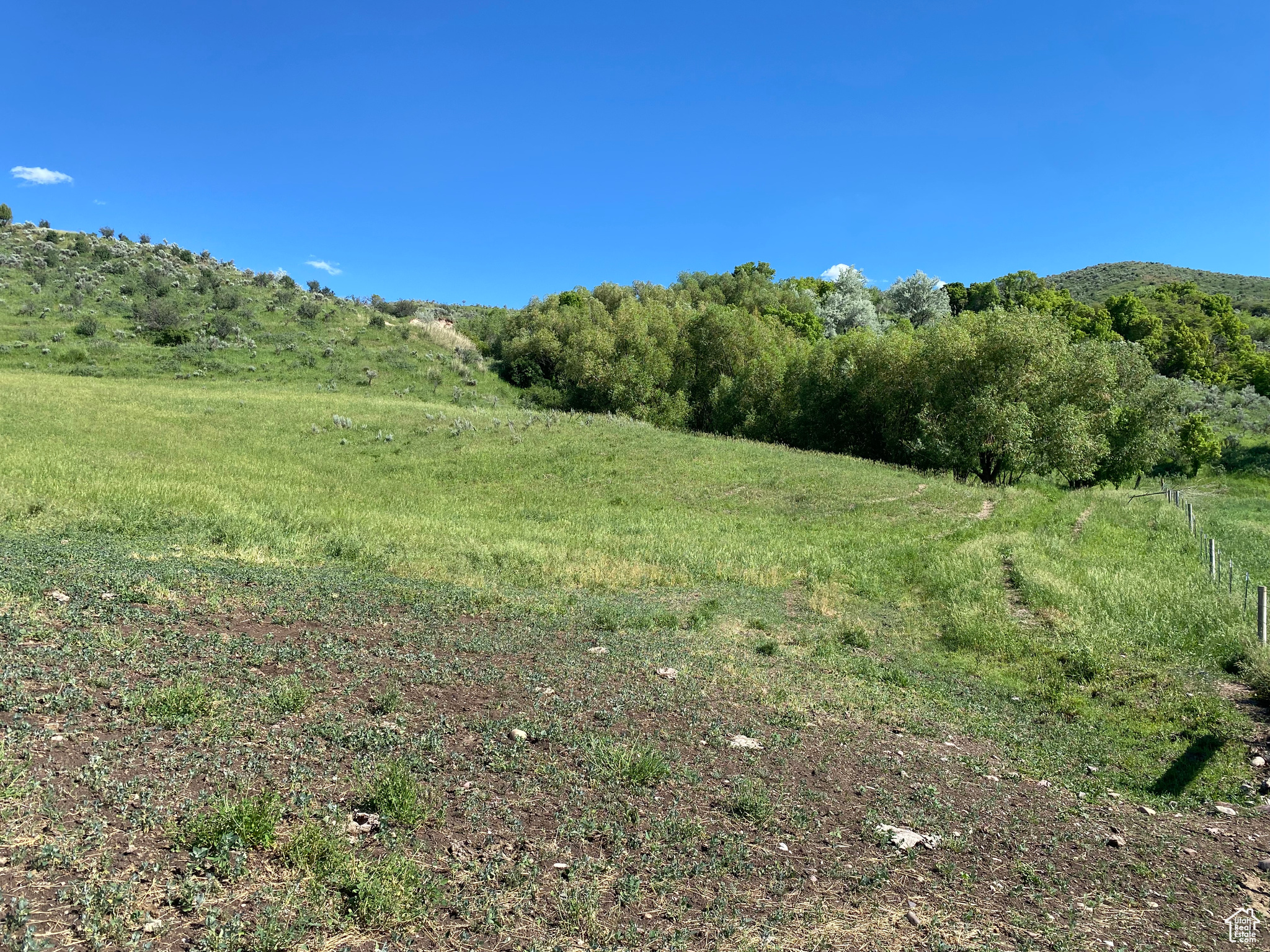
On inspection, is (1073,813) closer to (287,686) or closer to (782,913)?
(782,913)

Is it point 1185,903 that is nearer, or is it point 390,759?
point 1185,903

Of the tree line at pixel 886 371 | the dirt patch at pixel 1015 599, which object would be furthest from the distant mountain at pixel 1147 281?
the dirt patch at pixel 1015 599

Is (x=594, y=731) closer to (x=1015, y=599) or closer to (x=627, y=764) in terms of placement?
(x=627, y=764)

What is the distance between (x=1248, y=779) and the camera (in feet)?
23.6

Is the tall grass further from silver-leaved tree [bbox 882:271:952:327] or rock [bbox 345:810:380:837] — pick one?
silver-leaved tree [bbox 882:271:952:327]

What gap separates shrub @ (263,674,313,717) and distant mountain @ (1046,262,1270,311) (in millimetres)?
144523

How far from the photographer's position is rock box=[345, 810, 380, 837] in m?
4.74

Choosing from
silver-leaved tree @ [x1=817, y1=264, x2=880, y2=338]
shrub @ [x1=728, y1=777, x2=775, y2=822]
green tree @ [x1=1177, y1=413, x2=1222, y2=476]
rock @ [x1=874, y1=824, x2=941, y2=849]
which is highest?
silver-leaved tree @ [x1=817, y1=264, x2=880, y2=338]

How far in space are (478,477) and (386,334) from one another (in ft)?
132

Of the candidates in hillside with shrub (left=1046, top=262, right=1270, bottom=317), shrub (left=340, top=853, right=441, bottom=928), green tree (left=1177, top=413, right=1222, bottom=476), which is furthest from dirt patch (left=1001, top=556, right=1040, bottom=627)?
hillside with shrub (left=1046, top=262, right=1270, bottom=317)

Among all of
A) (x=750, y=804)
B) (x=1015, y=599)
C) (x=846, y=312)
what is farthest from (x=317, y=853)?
(x=846, y=312)

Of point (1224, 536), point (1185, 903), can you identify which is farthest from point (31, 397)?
point (1224, 536)

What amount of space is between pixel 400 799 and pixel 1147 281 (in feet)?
569

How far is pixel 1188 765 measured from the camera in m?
7.49
